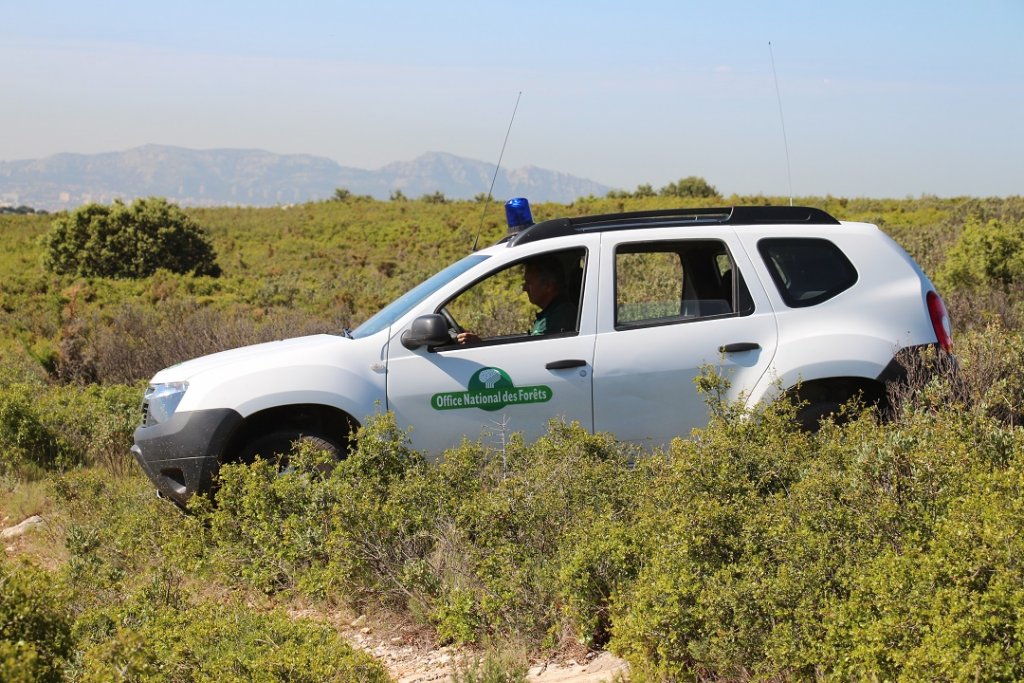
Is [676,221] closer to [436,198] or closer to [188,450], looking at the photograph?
[188,450]

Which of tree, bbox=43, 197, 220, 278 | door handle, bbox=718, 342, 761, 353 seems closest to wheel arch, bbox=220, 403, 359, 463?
door handle, bbox=718, 342, 761, 353

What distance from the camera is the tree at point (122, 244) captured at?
30.6 meters

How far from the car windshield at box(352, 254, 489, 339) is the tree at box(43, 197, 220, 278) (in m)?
25.6

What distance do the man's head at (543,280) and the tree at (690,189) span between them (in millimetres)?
42733

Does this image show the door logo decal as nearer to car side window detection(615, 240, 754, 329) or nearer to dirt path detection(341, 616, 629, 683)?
car side window detection(615, 240, 754, 329)

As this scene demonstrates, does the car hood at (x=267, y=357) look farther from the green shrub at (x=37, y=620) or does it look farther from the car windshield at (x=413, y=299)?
the green shrub at (x=37, y=620)

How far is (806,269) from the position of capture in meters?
5.94

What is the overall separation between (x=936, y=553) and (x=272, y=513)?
3.16m

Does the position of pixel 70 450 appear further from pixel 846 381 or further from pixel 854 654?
pixel 854 654

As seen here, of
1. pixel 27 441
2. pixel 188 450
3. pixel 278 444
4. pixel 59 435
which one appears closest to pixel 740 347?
pixel 278 444

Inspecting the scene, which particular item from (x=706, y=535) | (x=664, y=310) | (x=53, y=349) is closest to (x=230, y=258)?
(x=53, y=349)

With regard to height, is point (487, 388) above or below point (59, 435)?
above

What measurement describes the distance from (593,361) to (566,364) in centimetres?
16

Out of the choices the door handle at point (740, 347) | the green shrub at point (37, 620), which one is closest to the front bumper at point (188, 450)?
the green shrub at point (37, 620)
